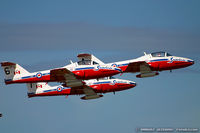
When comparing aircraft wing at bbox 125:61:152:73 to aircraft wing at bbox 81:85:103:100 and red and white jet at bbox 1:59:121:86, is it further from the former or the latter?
aircraft wing at bbox 81:85:103:100

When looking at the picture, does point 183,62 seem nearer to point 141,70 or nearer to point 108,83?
point 141,70

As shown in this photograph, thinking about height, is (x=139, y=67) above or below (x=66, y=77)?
above

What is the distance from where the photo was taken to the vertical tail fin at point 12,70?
8475 centimetres

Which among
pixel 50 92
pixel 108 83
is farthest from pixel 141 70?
pixel 50 92

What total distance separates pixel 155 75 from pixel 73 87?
15001 mm

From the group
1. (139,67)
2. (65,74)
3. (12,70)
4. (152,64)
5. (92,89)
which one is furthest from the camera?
(92,89)

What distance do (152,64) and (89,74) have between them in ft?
37.5

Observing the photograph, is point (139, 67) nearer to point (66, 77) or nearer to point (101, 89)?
point (101, 89)

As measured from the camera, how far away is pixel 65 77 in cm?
8431

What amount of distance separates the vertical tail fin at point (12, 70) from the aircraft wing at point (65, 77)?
5.18 metres

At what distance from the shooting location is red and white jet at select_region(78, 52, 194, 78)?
8775cm

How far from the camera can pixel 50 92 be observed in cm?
9481

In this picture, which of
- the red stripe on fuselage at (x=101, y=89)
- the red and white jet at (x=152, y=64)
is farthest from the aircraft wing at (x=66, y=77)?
the red and white jet at (x=152, y=64)

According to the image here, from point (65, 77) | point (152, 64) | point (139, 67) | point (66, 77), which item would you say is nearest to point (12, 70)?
point (65, 77)
